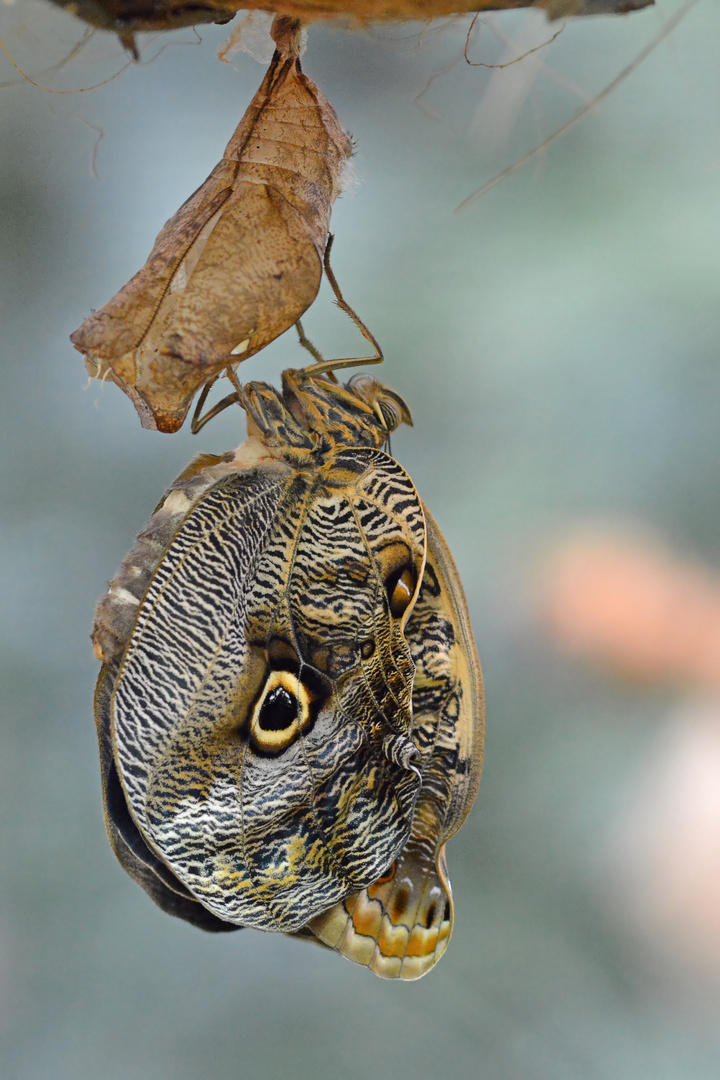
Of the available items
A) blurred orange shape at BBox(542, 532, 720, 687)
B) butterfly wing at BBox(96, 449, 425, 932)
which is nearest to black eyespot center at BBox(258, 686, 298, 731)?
butterfly wing at BBox(96, 449, 425, 932)

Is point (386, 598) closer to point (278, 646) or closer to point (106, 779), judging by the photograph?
point (278, 646)

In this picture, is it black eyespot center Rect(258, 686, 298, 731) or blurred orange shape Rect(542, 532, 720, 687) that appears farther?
blurred orange shape Rect(542, 532, 720, 687)

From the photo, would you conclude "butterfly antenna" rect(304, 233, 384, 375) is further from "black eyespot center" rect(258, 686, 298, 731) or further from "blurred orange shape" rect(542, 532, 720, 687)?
"blurred orange shape" rect(542, 532, 720, 687)

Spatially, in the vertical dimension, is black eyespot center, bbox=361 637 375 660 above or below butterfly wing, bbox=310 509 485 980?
above

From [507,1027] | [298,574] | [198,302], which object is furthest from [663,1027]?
[198,302]

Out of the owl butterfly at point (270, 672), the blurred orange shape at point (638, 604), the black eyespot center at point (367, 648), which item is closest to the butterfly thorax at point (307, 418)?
the owl butterfly at point (270, 672)

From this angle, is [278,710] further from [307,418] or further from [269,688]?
[307,418]
